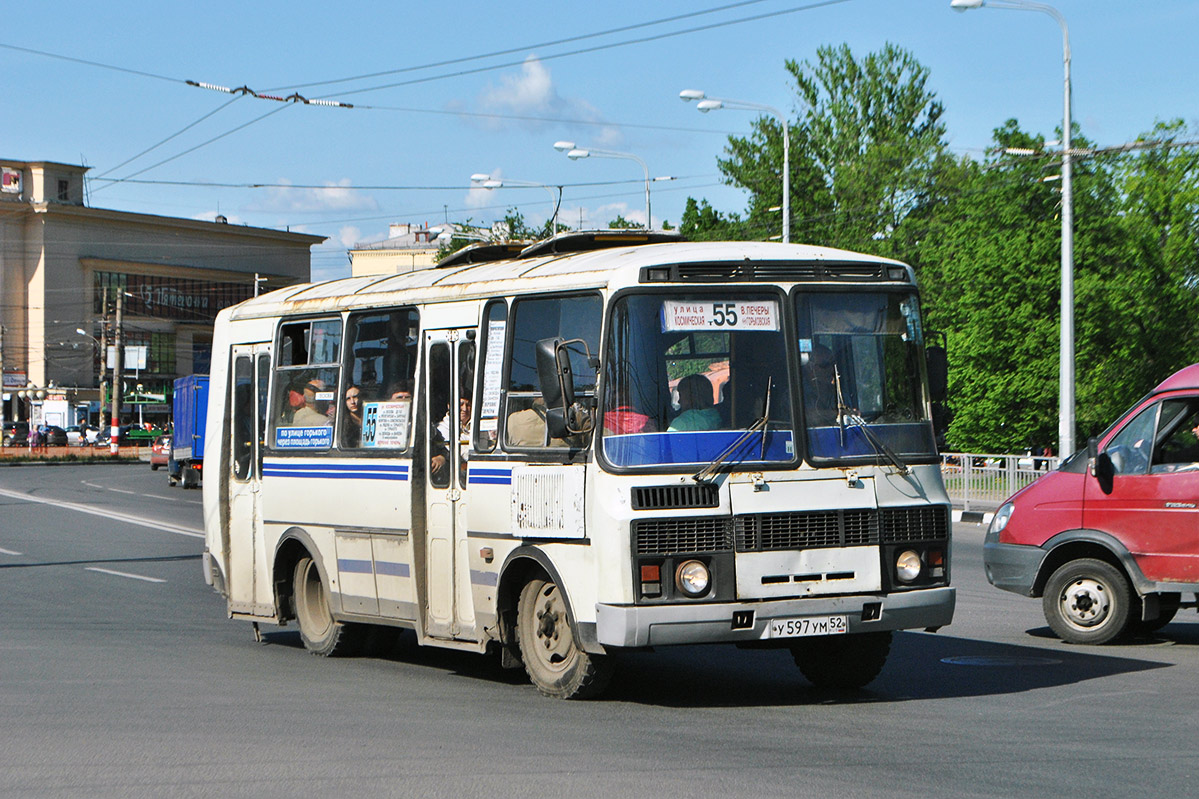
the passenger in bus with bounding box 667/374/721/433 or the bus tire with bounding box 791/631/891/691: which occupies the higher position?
the passenger in bus with bounding box 667/374/721/433

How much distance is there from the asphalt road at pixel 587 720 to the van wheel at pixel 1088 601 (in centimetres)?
18

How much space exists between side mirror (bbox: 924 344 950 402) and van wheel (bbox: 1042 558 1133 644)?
321 cm

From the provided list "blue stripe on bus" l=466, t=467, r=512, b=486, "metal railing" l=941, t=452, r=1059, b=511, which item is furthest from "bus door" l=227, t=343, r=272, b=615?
"metal railing" l=941, t=452, r=1059, b=511

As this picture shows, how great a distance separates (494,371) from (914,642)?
4.44 m

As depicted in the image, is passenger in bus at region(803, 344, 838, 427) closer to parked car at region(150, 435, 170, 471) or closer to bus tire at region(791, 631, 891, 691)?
bus tire at region(791, 631, 891, 691)

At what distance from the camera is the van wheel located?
1155 cm

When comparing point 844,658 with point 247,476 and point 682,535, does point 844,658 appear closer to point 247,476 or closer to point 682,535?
point 682,535

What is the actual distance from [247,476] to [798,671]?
15.5 feet

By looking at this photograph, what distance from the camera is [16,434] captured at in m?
88.0

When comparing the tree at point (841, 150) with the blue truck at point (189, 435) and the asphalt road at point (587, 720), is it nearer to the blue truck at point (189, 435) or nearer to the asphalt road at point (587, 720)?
the blue truck at point (189, 435)

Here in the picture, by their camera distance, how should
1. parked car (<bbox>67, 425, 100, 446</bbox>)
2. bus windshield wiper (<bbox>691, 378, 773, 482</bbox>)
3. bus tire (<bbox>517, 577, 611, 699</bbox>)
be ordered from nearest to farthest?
bus windshield wiper (<bbox>691, 378, 773, 482</bbox>), bus tire (<bbox>517, 577, 611, 699</bbox>), parked car (<bbox>67, 425, 100, 446</bbox>)

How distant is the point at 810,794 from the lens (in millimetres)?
6398

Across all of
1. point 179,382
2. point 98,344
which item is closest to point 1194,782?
point 179,382

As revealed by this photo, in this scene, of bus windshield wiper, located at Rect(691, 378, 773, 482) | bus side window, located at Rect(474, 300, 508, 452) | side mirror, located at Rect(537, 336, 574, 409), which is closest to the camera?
bus windshield wiper, located at Rect(691, 378, 773, 482)
